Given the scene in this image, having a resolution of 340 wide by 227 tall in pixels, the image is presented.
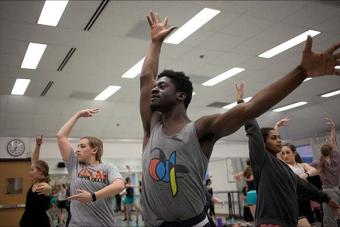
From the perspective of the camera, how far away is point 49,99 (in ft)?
30.1

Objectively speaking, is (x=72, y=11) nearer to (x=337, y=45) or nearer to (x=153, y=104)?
(x=153, y=104)

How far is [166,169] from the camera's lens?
1.30 m

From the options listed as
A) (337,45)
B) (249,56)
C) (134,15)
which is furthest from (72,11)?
(337,45)

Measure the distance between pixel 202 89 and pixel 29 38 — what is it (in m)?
4.98

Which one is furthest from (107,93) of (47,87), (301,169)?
(301,169)

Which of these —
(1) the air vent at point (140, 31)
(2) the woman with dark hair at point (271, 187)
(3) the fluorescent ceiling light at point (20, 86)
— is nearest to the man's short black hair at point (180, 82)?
(2) the woman with dark hair at point (271, 187)

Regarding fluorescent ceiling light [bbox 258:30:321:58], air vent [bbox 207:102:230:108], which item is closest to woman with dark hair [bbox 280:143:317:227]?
fluorescent ceiling light [bbox 258:30:321:58]

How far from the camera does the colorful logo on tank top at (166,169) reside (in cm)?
128

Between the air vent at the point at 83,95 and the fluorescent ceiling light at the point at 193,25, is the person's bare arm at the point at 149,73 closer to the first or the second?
the fluorescent ceiling light at the point at 193,25

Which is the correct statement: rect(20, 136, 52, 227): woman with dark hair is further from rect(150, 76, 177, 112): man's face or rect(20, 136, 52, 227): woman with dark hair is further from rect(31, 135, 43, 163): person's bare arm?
rect(150, 76, 177, 112): man's face

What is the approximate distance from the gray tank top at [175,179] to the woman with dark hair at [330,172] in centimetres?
188

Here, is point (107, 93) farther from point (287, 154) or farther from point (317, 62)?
point (317, 62)

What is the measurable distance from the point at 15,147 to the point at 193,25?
7193 mm

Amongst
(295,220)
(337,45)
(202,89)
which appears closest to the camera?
(337,45)
